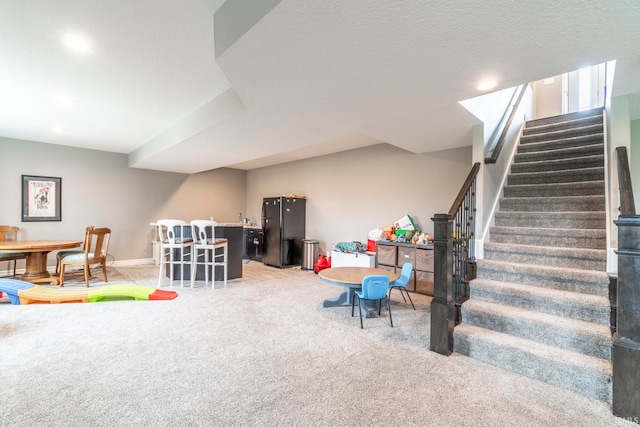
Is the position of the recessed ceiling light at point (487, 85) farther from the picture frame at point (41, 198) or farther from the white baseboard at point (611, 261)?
the picture frame at point (41, 198)

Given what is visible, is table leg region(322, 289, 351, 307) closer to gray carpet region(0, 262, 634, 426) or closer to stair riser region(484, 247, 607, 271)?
gray carpet region(0, 262, 634, 426)

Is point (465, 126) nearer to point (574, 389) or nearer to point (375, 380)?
point (574, 389)

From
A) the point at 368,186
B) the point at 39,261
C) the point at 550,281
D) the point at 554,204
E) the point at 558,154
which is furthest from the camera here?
the point at 368,186

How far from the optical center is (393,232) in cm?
525

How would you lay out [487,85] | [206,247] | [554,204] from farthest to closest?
[206,247] < [554,204] < [487,85]

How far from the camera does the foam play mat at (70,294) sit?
3.87m

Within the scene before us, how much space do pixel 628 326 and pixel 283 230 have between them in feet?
18.6

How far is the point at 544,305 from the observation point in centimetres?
263

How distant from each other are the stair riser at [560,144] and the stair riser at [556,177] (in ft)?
2.10

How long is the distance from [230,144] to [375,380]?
4.08m

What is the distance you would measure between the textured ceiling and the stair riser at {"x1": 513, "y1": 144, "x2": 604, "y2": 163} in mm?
1103

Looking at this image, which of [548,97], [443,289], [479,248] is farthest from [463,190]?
[548,97]

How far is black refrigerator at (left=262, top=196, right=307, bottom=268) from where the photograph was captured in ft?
22.2

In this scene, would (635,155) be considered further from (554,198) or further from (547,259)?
(547,259)
